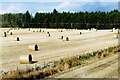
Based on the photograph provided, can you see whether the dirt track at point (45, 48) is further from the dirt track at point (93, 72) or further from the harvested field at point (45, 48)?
the dirt track at point (93, 72)

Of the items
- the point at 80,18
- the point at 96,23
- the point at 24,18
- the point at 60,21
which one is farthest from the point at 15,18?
the point at 96,23

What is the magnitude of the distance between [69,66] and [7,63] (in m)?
4.92

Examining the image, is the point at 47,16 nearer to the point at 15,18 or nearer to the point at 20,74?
the point at 15,18

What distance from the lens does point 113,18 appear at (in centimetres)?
7856

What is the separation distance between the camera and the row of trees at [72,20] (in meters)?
78.4

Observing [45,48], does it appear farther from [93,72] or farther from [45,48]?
[93,72]

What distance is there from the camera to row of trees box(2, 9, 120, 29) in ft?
257

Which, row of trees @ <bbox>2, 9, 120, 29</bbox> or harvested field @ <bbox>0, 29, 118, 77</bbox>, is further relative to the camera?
row of trees @ <bbox>2, 9, 120, 29</bbox>

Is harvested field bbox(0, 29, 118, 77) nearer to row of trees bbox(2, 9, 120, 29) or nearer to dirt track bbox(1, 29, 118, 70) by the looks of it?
dirt track bbox(1, 29, 118, 70)

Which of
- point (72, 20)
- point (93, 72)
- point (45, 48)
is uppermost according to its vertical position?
point (72, 20)

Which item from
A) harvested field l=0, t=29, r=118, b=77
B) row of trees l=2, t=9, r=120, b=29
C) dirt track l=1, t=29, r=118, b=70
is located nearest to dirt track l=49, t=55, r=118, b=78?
harvested field l=0, t=29, r=118, b=77

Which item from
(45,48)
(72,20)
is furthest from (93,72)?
(72,20)

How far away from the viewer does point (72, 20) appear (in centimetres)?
8588

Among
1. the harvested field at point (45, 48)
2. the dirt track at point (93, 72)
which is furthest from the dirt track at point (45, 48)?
the dirt track at point (93, 72)
